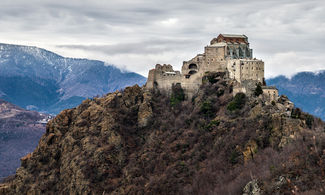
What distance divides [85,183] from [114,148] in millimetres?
9758

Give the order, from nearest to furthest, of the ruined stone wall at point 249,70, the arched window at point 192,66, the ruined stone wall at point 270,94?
1. the ruined stone wall at point 270,94
2. the ruined stone wall at point 249,70
3. the arched window at point 192,66

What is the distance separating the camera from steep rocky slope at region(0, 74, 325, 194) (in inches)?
3538

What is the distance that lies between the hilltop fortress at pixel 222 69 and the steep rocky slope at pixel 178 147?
2.05 meters

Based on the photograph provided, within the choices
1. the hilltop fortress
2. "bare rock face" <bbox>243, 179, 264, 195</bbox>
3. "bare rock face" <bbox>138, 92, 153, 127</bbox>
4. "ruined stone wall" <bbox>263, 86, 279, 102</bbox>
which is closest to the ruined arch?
the hilltop fortress

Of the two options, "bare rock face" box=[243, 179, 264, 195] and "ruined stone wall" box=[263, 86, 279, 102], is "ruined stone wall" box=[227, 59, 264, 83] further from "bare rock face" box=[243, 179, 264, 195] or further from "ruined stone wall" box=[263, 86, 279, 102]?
"bare rock face" box=[243, 179, 264, 195]

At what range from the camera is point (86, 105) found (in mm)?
129625

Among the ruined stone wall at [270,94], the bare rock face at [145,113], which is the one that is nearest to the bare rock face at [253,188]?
the ruined stone wall at [270,94]

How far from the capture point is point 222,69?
11681 centimetres

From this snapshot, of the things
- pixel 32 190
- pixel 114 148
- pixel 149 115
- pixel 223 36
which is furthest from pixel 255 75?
pixel 32 190

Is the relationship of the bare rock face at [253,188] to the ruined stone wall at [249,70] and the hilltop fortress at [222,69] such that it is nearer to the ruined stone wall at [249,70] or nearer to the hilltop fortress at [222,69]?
the hilltop fortress at [222,69]

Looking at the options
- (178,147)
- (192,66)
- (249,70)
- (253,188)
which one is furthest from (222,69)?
(253,188)

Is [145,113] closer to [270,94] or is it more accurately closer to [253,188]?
[270,94]

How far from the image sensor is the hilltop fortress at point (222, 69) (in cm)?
10875

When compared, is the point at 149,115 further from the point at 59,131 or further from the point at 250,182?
the point at 250,182
